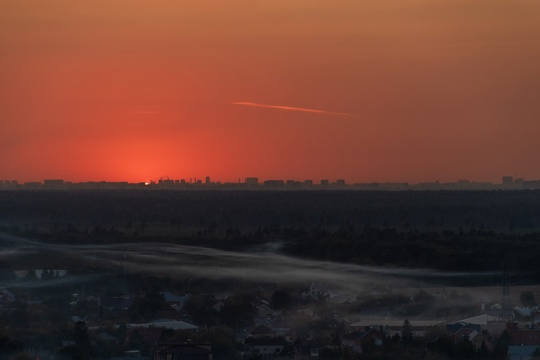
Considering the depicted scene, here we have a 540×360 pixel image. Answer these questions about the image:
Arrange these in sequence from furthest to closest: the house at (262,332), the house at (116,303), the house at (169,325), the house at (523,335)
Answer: the house at (116,303) → the house at (169,325) → the house at (262,332) → the house at (523,335)

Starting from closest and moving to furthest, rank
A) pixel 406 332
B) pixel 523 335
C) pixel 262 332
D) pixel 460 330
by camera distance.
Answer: pixel 523 335 < pixel 406 332 < pixel 460 330 < pixel 262 332

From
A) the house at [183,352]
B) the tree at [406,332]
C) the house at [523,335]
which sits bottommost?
the tree at [406,332]

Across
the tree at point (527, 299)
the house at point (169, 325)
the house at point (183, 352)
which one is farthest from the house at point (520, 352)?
the tree at point (527, 299)

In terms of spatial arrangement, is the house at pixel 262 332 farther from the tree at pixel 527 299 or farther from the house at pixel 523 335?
the tree at pixel 527 299

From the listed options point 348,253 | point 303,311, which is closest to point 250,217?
point 348,253

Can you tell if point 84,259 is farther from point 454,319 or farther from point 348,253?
point 454,319

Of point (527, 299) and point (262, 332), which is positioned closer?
point (262, 332)

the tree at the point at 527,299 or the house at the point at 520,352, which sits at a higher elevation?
the tree at the point at 527,299

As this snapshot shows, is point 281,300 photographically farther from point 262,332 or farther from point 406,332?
point 406,332

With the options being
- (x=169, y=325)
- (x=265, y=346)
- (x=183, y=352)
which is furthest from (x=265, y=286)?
(x=183, y=352)

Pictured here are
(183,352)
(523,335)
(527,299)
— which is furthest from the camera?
(527,299)

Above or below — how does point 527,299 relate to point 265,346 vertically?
above
